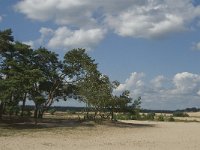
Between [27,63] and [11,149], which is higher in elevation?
[27,63]

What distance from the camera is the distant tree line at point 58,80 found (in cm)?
4600

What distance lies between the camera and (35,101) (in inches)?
1825

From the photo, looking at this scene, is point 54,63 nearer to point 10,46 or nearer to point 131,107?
point 10,46

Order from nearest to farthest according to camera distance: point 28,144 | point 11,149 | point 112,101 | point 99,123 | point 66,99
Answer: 1. point 11,149
2. point 28,144
3. point 99,123
4. point 112,101
5. point 66,99

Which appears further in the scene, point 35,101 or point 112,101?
point 112,101

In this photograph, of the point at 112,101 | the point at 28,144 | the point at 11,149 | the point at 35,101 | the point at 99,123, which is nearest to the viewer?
the point at 11,149

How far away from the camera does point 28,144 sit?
81.6 ft

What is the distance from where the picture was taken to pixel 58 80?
55.4 m

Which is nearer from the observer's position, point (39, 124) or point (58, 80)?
point (39, 124)

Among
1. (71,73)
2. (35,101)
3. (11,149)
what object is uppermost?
(71,73)

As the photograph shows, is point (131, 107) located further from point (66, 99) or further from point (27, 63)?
point (27, 63)

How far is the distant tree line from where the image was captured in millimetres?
46003

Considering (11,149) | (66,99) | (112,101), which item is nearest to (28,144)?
(11,149)

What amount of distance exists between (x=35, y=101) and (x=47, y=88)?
8450 mm
